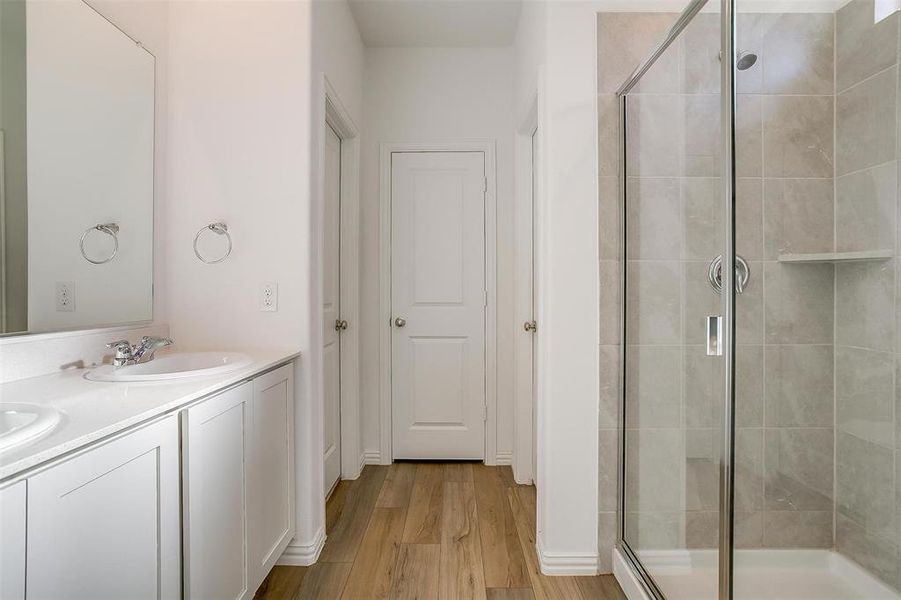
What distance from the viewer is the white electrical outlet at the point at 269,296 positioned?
1.83 m

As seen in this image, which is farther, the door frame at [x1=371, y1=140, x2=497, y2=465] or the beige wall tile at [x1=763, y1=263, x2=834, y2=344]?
the door frame at [x1=371, y1=140, x2=497, y2=465]

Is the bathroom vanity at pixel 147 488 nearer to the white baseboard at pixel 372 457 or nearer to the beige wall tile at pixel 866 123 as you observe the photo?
the white baseboard at pixel 372 457

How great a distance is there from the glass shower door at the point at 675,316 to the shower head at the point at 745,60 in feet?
0.22

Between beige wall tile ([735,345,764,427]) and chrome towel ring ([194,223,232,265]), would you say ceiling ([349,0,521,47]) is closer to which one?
chrome towel ring ([194,223,232,265])

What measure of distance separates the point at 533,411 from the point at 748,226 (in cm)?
169

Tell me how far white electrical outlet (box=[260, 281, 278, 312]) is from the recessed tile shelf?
1.68m

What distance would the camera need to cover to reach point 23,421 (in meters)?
0.94

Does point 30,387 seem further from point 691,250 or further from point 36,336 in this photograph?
point 691,250

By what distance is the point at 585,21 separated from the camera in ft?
5.87

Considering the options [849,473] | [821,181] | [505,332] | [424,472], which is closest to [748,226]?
[821,181]

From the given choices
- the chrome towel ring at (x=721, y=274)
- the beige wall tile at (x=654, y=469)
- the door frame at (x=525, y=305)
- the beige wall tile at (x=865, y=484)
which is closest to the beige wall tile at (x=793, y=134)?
the chrome towel ring at (x=721, y=274)

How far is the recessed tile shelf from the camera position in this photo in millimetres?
1104

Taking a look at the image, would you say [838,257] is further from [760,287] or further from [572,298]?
[572,298]

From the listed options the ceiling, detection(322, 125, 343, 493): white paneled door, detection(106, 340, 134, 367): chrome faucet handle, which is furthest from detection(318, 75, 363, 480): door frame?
detection(106, 340, 134, 367): chrome faucet handle
